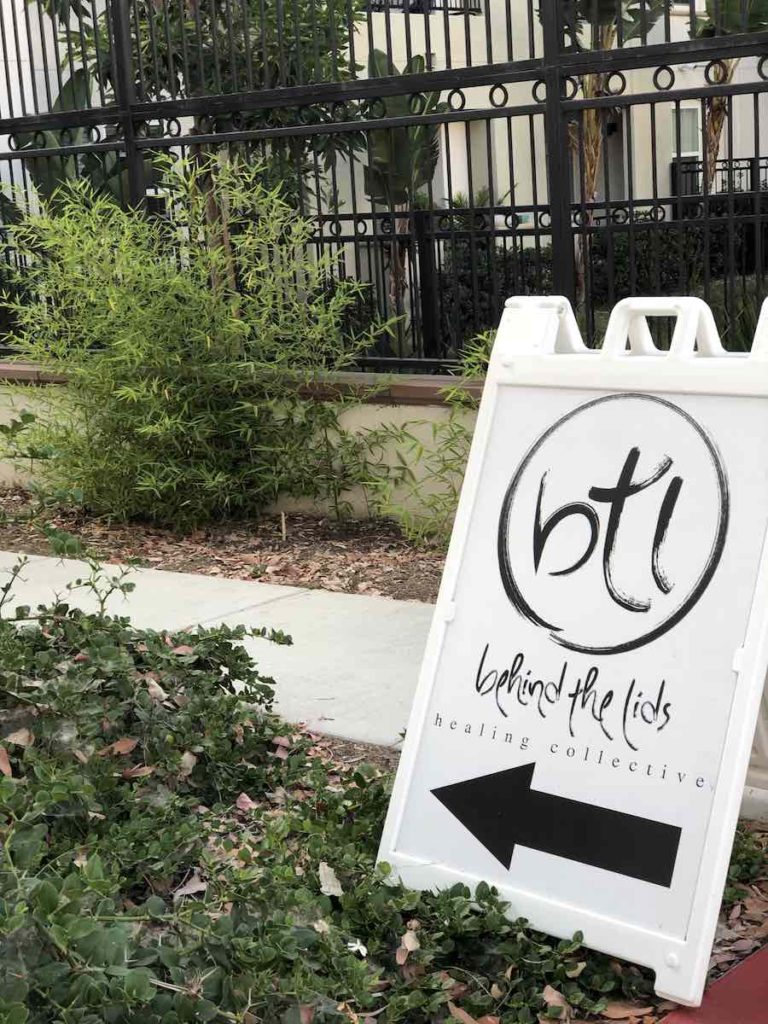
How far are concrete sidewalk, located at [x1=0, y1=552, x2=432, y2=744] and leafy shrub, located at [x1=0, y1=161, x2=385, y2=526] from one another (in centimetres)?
71

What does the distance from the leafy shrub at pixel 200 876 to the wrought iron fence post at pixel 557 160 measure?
3054 mm

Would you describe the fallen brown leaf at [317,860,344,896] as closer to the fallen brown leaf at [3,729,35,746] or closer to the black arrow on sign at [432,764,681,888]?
the black arrow on sign at [432,764,681,888]

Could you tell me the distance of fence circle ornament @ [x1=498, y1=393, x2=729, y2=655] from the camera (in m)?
3.00

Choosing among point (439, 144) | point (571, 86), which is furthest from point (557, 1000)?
point (439, 144)

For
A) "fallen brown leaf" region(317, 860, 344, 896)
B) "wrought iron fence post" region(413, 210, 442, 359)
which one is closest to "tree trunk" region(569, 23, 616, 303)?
"wrought iron fence post" region(413, 210, 442, 359)

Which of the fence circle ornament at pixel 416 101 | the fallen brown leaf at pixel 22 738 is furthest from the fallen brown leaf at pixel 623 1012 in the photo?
the fence circle ornament at pixel 416 101

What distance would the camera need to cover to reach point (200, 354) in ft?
23.5

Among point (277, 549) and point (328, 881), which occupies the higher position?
point (328, 881)

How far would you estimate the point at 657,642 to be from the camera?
9.83ft

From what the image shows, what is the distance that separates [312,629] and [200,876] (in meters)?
2.36

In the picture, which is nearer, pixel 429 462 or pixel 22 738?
Answer: pixel 22 738

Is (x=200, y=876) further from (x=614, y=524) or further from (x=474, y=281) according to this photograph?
(x=474, y=281)

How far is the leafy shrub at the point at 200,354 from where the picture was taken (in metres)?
7.13

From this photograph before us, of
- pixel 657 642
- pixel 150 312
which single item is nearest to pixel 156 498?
pixel 150 312
